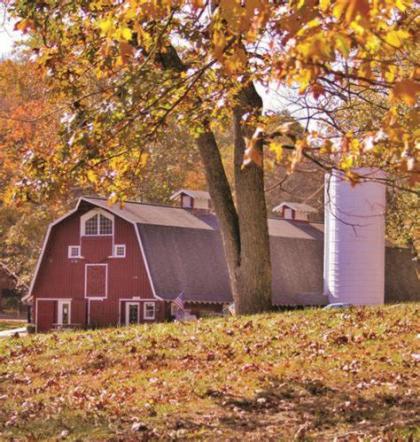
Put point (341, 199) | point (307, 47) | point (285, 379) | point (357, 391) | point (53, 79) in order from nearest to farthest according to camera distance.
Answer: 1. point (307, 47)
2. point (357, 391)
3. point (285, 379)
4. point (53, 79)
5. point (341, 199)

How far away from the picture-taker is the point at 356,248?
40.3 meters

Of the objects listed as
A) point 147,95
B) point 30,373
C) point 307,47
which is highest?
point 147,95

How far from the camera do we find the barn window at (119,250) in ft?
139

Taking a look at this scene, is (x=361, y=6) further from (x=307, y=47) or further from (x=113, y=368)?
(x=113, y=368)

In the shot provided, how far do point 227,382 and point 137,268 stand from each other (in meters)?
31.1

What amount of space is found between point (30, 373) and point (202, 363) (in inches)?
99.7

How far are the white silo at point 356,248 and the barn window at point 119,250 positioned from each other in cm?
914

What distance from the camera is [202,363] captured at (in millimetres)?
12500

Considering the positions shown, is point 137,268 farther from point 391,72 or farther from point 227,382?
point 391,72

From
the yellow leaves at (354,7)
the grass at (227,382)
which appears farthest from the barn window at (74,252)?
the yellow leaves at (354,7)

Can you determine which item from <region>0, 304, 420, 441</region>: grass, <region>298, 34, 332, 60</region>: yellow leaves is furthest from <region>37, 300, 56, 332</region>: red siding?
<region>298, 34, 332, 60</region>: yellow leaves

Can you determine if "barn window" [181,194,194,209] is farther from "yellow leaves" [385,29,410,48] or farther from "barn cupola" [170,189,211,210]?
"yellow leaves" [385,29,410,48]

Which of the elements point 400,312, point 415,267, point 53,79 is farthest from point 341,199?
point 53,79

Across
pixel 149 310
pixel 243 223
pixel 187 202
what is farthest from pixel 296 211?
pixel 243 223
